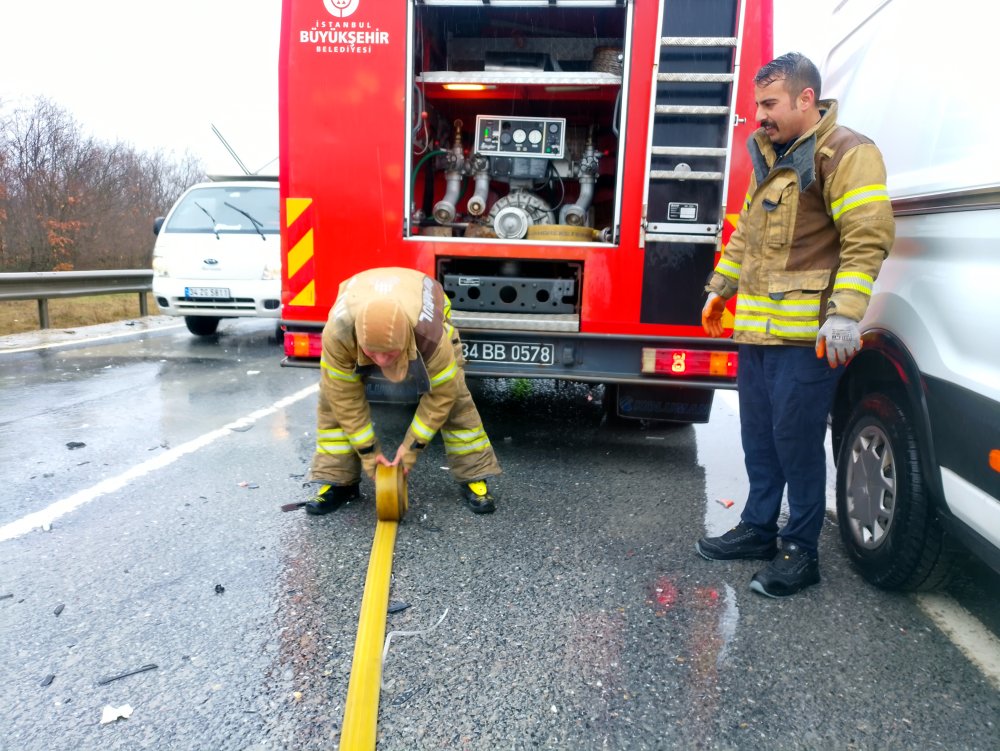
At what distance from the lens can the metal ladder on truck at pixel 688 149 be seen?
3.71 metres

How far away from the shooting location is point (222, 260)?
26.3 ft

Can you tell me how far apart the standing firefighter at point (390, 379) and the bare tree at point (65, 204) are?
17.7 metres

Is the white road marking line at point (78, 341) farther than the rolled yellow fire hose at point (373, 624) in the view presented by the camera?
Yes

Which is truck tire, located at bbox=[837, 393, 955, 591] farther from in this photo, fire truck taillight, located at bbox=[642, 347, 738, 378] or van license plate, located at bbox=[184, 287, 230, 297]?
van license plate, located at bbox=[184, 287, 230, 297]

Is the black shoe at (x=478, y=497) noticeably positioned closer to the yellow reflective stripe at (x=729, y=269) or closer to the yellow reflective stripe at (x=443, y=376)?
the yellow reflective stripe at (x=443, y=376)

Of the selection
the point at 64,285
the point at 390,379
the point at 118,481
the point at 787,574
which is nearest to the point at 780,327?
the point at 787,574

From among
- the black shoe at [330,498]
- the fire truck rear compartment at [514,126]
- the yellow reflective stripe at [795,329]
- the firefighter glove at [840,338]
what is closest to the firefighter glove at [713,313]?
the yellow reflective stripe at [795,329]

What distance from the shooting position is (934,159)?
248cm

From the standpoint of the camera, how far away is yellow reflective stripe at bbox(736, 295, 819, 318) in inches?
102

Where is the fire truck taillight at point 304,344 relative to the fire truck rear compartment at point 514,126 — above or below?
below

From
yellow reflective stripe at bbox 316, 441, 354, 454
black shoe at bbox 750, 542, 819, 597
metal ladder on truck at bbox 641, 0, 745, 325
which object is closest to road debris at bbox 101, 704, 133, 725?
yellow reflective stripe at bbox 316, 441, 354, 454

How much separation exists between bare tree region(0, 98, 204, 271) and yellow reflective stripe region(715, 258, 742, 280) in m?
19.0

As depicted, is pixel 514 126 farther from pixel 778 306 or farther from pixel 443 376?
pixel 778 306

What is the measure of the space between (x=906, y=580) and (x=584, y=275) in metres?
2.16
